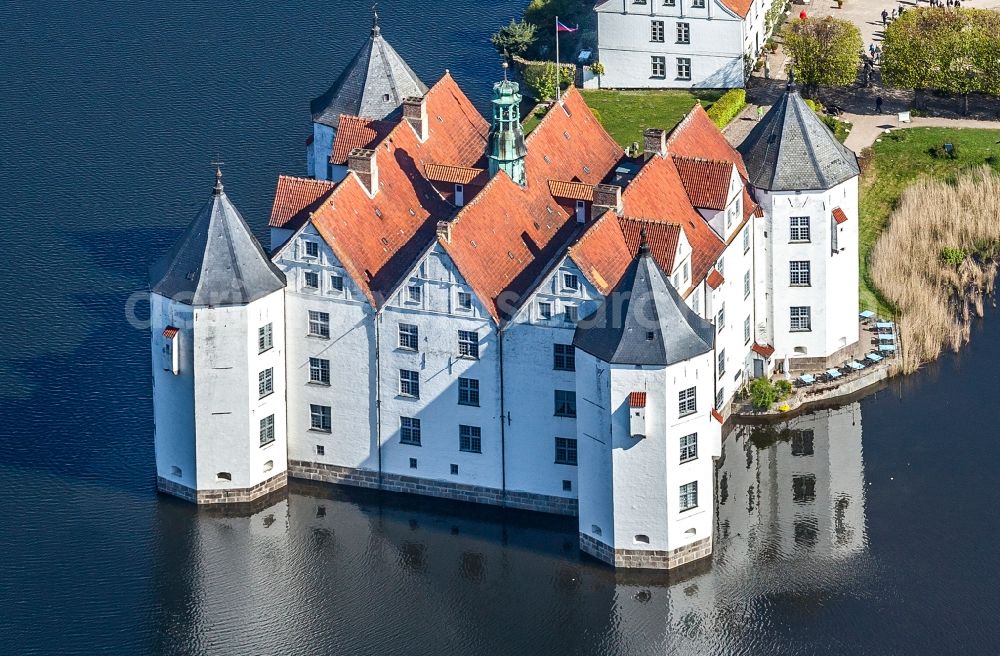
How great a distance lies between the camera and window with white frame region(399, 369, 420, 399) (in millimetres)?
137250

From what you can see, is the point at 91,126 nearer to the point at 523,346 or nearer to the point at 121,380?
the point at 121,380

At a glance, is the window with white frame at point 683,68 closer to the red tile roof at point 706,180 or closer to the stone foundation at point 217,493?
the red tile roof at point 706,180

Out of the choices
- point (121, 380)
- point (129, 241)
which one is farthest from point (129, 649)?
point (129, 241)

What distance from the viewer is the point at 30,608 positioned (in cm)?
13112

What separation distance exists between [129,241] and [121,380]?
70.1ft

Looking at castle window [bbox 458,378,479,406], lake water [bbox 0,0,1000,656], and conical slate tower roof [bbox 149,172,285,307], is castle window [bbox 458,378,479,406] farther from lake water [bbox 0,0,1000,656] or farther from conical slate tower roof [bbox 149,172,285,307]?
conical slate tower roof [bbox 149,172,285,307]

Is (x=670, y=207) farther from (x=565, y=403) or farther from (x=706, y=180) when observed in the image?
(x=565, y=403)

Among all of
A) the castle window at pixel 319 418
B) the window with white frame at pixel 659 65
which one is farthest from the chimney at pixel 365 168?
the window with white frame at pixel 659 65

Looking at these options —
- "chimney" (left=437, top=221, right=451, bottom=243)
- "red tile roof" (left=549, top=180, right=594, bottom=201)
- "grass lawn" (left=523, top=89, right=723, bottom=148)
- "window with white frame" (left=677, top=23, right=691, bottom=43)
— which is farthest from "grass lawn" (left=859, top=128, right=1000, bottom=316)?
"chimney" (left=437, top=221, right=451, bottom=243)

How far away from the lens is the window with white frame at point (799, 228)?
490 ft

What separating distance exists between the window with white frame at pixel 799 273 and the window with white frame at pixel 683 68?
4293 centimetres

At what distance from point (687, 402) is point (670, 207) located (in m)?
17.0

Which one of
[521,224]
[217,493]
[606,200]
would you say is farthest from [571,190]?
[217,493]

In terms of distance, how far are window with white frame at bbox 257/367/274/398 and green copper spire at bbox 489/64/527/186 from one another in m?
16.2
